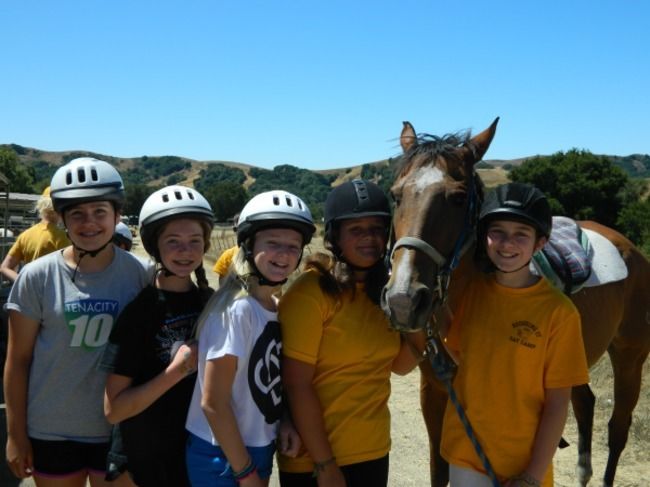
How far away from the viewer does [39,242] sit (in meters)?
5.40

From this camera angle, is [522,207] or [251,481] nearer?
[251,481]

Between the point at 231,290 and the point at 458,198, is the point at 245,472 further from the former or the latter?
the point at 458,198

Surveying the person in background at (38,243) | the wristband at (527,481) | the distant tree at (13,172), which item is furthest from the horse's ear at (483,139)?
the distant tree at (13,172)

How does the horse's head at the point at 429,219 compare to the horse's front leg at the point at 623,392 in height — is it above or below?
above

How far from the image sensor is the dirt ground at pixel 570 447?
15.7 feet

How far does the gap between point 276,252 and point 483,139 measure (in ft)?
4.80

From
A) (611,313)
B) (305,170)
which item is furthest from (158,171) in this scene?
(611,313)

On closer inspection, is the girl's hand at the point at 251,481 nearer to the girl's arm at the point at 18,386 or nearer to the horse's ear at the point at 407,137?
the girl's arm at the point at 18,386

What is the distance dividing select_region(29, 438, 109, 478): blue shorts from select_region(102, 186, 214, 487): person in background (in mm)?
285

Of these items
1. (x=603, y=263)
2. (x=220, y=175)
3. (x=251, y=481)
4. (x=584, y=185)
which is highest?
(x=220, y=175)

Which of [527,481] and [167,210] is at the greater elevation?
[167,210]

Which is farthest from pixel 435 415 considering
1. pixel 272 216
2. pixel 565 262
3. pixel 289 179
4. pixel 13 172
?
pixel 289 179

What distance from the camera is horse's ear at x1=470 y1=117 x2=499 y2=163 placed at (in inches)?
117

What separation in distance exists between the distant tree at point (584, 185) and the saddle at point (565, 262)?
26761 mm
